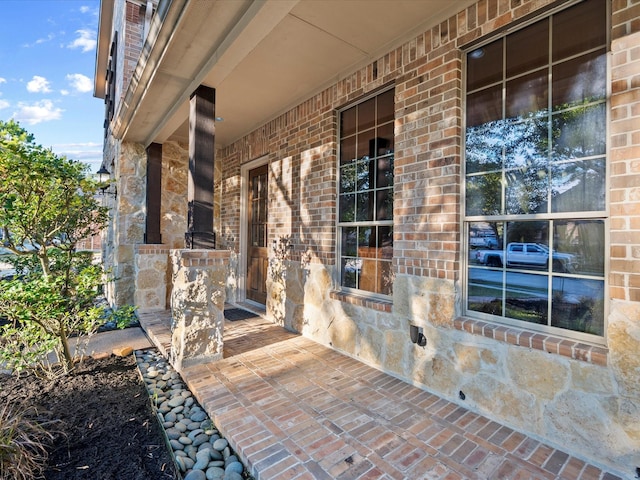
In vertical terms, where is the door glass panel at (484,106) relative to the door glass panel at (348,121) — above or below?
below

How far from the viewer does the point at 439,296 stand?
248cm

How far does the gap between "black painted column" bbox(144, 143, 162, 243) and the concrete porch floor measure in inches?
115

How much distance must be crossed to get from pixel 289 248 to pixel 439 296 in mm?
2148

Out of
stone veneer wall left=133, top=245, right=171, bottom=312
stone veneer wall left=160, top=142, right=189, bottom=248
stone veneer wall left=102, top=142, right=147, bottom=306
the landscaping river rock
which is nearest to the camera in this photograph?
the landscaping river rock

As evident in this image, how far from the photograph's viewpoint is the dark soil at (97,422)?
5.83 feet

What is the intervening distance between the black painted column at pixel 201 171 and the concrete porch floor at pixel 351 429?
125 cm

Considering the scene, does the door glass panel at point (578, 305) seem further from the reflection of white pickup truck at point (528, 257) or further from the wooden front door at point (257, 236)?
the wooden front door at point (257, 236)

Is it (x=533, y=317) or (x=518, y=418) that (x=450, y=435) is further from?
(x=533, y=317)

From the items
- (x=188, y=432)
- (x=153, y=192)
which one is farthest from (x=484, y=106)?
(x=153, y=192)

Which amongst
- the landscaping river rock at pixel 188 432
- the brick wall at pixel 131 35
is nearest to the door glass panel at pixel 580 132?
the landscaping river rock at pixel 188 432

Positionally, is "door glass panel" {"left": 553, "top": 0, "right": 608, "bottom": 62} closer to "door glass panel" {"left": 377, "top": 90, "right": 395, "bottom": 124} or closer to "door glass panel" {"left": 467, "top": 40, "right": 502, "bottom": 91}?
"door glass panel" {"left": 467, "top": 40, "right": 502, "bottom": 91}

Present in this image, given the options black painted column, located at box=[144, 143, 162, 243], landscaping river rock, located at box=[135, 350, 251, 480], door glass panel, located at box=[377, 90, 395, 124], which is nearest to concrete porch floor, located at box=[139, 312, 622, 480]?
landscaping river rock, located at box=[135, 350, 251, 480]

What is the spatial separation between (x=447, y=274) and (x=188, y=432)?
2.11 meters

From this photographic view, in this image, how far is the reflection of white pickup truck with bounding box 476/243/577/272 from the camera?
1.97m
